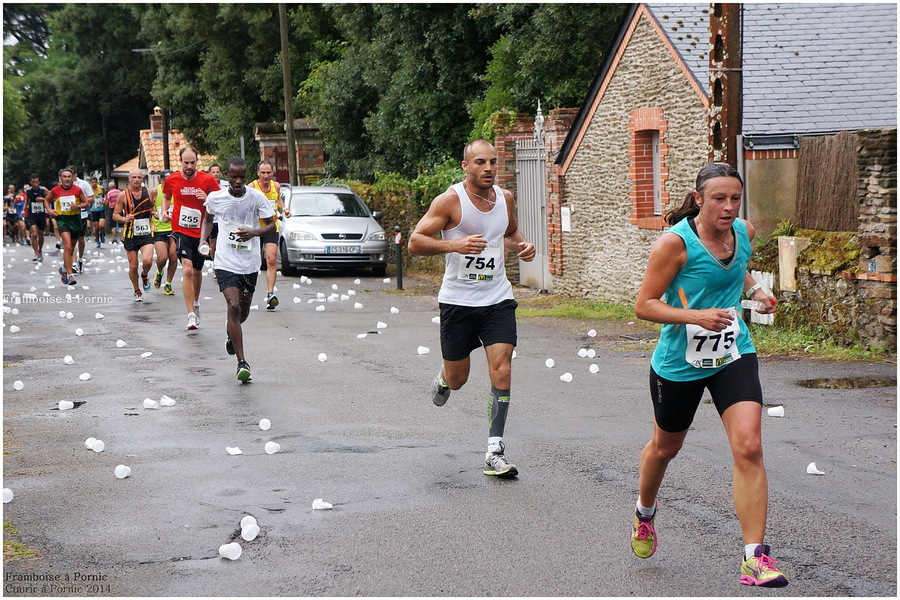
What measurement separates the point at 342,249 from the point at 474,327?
1670 cm

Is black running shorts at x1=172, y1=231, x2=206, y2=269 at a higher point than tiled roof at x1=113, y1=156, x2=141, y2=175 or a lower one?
lower

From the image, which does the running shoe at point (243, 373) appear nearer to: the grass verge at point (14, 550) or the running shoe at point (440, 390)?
the running shoe at point (440, 390)

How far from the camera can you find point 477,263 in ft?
24.4

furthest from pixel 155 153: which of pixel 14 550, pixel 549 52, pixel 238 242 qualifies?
pixel 14 550

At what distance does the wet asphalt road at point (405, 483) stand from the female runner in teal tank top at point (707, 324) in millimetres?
612

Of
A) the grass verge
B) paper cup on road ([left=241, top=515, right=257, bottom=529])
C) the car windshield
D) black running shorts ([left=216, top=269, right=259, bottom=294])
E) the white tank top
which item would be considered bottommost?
the grass verge

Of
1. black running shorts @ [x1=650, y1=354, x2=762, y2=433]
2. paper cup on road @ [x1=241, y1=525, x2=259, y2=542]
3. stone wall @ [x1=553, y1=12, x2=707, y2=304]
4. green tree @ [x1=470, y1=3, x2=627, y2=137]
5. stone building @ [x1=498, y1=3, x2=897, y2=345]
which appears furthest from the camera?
green tree @ [x1=470, y1=3, x2=627, y2=137]

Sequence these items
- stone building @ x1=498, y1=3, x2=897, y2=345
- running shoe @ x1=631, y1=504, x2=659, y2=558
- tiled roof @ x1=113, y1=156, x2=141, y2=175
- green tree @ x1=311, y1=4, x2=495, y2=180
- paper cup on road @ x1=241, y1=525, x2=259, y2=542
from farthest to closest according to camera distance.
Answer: tiled roof @ x1=113, y1=156, x2=141, y2=175
green tree @ x1=311, y1=4, x2=495, y2=180
stone building @ x1=498, y1=3, x2=897, y2=345
paper cup on road @ x1=241, y1=525, x2=259, y2=542
running shoe @ x1=631, y1=504, x2=659, y2=558

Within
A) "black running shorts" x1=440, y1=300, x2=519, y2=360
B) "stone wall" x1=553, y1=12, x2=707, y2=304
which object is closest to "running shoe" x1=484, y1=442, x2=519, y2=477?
"black running shorts" x1=440, y1=300, x2=519, y2=360

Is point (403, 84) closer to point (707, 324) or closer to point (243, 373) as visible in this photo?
point (243, 373)

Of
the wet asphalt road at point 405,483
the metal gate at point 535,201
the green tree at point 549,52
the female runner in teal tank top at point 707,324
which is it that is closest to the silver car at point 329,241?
the green tree at point 549,52

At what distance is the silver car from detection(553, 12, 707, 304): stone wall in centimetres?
578

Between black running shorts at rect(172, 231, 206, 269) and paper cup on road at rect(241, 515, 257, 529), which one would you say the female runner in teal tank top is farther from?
black running shorts at rect(172, 231, 206, 269)

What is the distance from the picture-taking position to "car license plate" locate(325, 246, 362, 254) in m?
24.0
